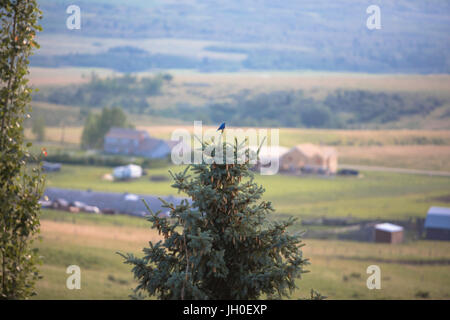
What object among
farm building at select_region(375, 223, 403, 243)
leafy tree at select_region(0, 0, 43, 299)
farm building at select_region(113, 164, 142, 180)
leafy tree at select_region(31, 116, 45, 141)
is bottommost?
farm building at select_region(375, 223, 403, 243)

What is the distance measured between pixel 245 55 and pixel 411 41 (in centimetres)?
1442

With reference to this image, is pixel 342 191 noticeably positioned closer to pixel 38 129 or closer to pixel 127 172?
pixel 127 172

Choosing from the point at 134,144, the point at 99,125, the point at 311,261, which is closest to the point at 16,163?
the point at 311,261

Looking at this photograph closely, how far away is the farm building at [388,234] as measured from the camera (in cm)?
2219

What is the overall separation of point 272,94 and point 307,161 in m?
Answer: 13.9

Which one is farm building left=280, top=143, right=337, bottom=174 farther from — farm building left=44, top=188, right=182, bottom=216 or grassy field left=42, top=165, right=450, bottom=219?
farm building left=44, top=188, right=182, bottom=216

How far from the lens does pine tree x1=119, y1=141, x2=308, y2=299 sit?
3.86 meters

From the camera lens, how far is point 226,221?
402 cm

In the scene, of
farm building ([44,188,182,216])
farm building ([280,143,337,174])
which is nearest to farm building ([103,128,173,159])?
farm building ([44,188,182,216])

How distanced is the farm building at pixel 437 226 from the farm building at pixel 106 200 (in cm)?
1317

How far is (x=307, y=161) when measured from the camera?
3044cm

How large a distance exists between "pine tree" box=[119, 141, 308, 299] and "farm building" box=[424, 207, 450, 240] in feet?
70.8

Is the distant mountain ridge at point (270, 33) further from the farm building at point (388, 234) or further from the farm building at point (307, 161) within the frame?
the farm building at point (388, 234)
